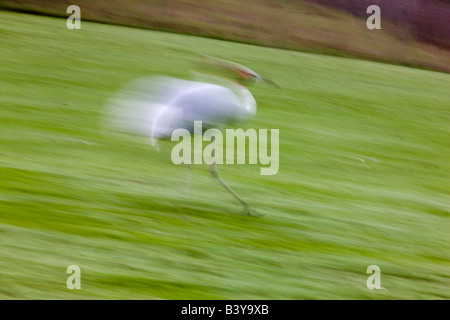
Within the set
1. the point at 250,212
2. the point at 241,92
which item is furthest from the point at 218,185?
the point at 241,92

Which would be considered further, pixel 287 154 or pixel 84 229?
pixel 287 154

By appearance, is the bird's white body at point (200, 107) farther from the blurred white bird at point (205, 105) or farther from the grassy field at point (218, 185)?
the grassy field at point (218, 185)

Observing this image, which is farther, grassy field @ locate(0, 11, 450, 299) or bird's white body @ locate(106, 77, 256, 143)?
bird's white body @ locate(106, 77, 256, 143)

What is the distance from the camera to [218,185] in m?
2.74

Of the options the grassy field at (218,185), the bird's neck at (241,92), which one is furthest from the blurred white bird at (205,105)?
the grassy field at (218,185)

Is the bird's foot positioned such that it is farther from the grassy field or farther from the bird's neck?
the bird's neck

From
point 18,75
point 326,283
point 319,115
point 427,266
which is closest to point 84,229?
point 326,283

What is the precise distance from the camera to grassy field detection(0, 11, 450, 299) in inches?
84.9

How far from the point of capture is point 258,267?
223cm

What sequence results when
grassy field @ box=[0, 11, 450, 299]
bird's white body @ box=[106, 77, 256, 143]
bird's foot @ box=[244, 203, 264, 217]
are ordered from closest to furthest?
1. grassy field @ box=[0, 11, 450, 299]
2. bird's white body @ box=[106, 77, 256, 143]
3. bird's foot @ box=[244, 203, 264, 217]

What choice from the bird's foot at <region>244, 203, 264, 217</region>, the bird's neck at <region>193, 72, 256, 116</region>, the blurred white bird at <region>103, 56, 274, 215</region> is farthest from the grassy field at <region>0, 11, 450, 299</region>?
the bird's neck at <region>193, 72, 256, 116</region>

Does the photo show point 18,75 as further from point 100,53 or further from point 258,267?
point 258,267

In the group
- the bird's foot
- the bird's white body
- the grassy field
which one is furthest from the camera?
the bird's foot

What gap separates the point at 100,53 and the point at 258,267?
5.85 feet
